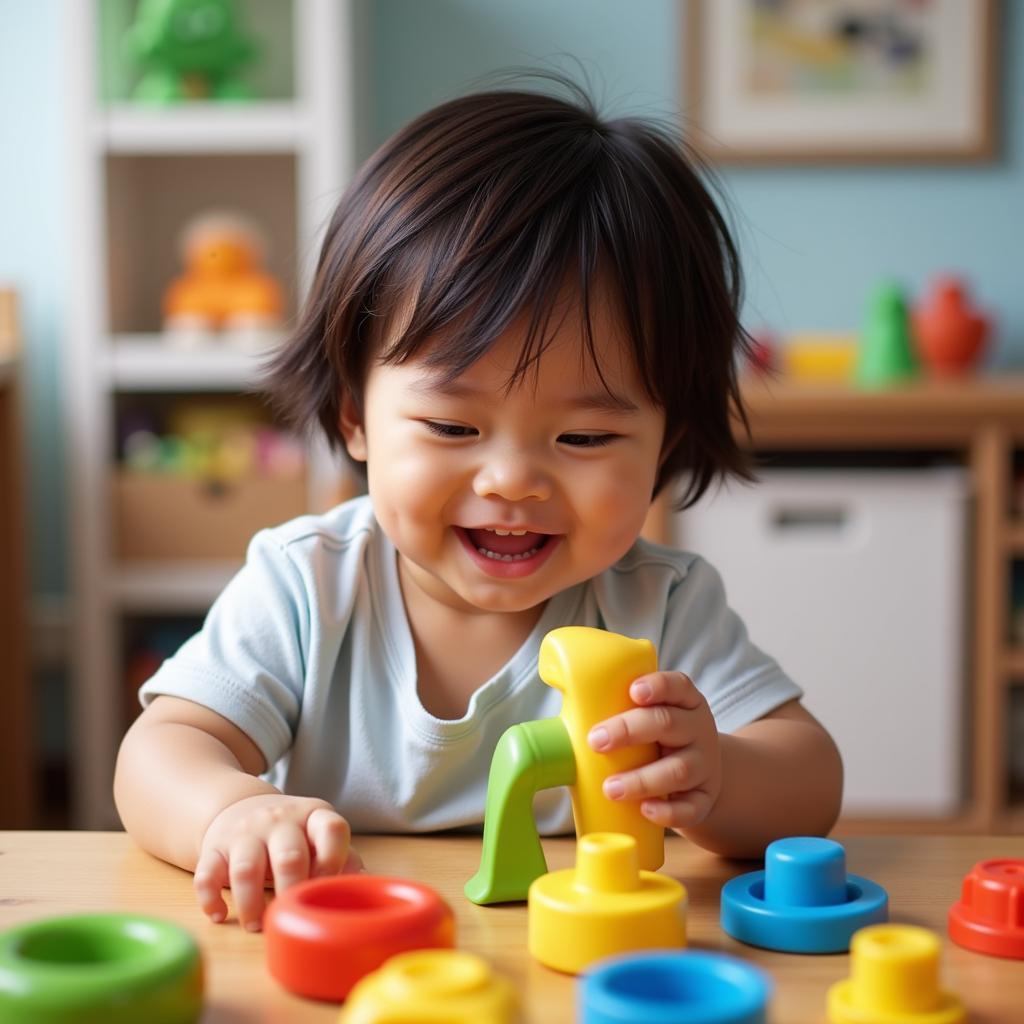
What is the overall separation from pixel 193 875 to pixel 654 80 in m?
2.11

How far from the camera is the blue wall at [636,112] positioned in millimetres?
2463

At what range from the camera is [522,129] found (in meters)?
0.81

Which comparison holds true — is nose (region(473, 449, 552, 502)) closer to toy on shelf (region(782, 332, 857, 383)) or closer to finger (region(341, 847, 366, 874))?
finger (region(341, 847, 366, 874))

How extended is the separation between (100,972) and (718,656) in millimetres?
491

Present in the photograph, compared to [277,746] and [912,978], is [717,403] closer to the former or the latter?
[277,746]

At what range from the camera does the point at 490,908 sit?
22.5 inches

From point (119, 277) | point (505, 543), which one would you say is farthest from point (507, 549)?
point (119, 277)

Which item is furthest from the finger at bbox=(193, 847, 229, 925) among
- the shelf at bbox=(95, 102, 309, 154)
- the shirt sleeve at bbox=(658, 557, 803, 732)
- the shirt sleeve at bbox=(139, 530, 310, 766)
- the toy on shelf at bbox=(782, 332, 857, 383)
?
the toy on shelf at bbox=(782, 332, 857, 383)

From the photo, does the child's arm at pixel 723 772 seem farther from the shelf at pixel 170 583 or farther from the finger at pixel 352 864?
the shelf at pixel 170 583

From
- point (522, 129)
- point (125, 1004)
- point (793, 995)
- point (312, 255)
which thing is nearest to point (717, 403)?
point (522, 129)

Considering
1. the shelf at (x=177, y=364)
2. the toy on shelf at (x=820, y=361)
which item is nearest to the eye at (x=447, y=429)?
the shelf at (x=177, y=364)

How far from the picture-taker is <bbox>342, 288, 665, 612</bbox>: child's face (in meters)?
0.72

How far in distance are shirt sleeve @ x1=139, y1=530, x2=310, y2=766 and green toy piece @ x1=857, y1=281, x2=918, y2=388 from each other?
5.16 ft

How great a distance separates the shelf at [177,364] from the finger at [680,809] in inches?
64.0
